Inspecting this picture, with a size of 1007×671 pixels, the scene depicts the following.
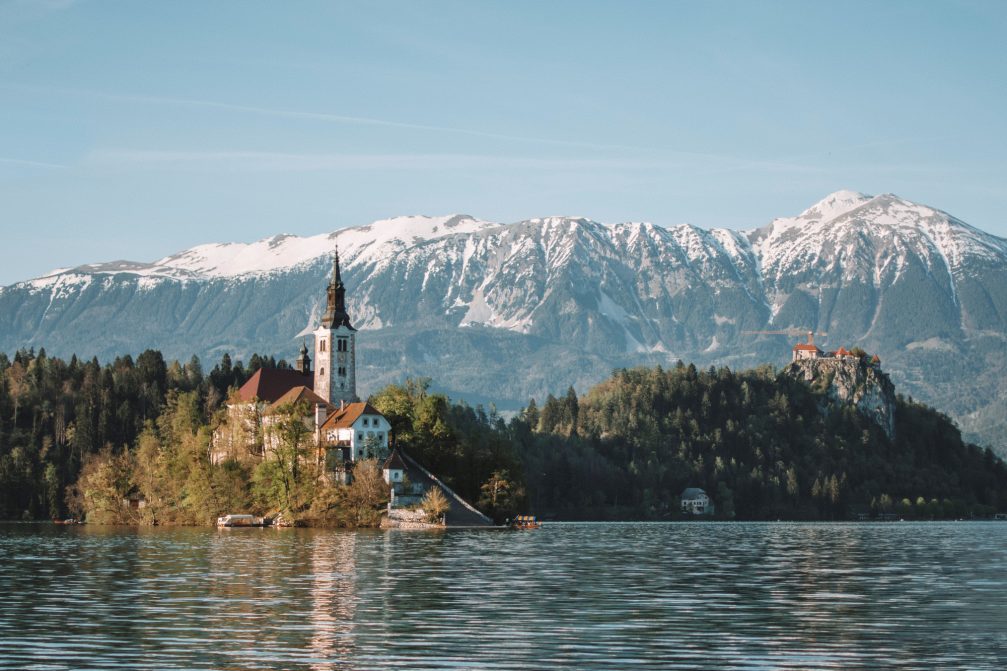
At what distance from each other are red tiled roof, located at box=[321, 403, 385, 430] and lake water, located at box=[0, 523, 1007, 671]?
62.3 m

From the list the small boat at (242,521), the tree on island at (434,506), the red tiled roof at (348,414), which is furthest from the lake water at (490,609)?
the red tiled roof at (348,414)

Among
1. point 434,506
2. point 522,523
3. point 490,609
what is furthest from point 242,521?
point 490,609

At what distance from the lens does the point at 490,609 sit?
227 ft

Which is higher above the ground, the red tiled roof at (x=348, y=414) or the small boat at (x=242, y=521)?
the red tiled roof at (x=348, y=414)

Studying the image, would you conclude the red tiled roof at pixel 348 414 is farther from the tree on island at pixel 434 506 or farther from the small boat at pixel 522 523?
the small boat at pixel 522 523

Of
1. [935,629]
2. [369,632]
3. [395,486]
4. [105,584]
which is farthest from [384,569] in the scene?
[395,486]

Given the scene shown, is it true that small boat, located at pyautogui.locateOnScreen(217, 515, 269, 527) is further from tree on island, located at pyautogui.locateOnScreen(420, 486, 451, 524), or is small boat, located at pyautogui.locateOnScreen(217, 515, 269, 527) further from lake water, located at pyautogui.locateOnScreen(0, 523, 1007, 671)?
lake water, located at pyautogui.locateOnScreen(0, 523, 1007, 671)

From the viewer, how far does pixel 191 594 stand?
249 ft

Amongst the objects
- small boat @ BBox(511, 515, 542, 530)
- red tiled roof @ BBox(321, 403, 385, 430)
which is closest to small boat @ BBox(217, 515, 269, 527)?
red tiled roof @ BBox(321, 403, 385, 430)

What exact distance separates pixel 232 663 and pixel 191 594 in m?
25.0

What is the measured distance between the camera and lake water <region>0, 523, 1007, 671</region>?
5347cm

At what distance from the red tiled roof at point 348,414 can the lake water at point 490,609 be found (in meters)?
62.3

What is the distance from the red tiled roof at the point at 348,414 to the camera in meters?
184

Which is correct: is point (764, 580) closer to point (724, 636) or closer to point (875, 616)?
point (875, 616)
